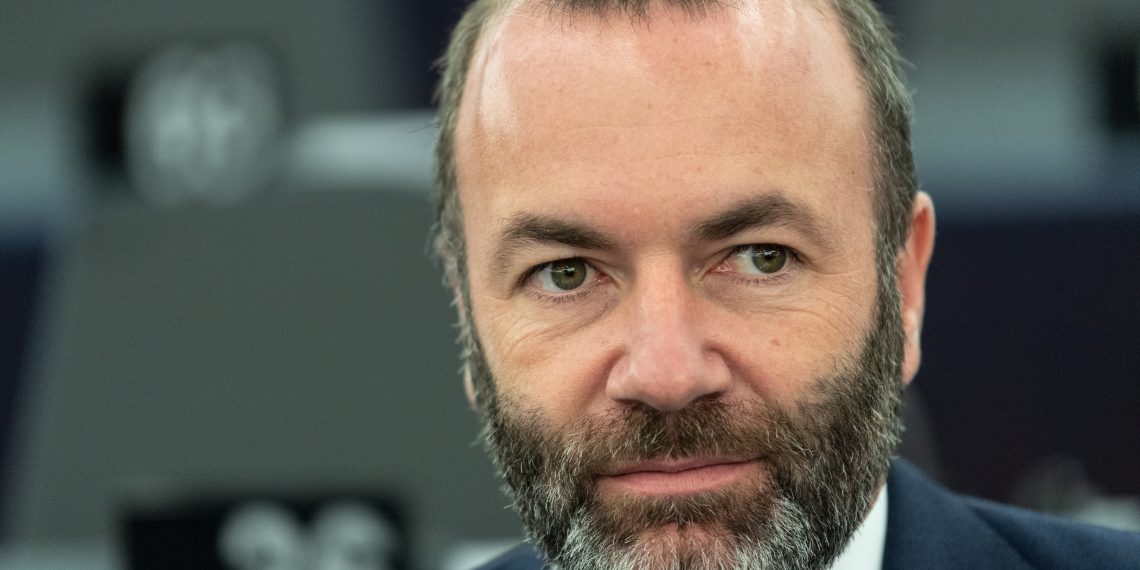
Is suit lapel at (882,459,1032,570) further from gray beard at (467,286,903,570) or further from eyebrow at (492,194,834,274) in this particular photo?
eyebrow at (492,194,834,274)

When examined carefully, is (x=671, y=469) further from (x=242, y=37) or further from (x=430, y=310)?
(x=242, y=37)

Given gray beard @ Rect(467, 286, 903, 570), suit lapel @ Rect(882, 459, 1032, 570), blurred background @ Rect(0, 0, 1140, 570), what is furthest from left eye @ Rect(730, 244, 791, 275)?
blurred background @ Rect(0, 0, 1140, 570)

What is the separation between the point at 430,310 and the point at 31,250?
4.36ft

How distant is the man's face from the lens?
1.68m

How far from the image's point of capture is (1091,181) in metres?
3.56

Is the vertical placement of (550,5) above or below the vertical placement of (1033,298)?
above

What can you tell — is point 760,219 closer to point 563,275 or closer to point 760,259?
point 760,259

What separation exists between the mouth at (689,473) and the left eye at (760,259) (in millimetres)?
264

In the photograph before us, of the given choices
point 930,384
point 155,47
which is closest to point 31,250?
point 155,47

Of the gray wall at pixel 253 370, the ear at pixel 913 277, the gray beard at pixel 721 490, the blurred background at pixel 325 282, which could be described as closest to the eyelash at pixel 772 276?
the gray beard at pixel 721 490

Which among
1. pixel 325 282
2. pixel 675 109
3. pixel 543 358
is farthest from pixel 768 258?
pixel 325 282

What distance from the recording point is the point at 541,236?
178 cm

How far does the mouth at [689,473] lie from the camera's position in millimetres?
1678

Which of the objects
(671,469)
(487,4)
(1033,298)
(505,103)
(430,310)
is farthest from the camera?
(430,310)
